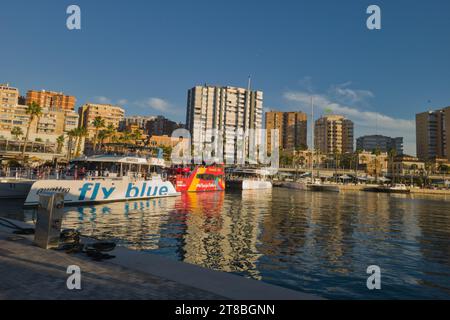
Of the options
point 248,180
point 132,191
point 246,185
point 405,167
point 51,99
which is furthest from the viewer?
point 51,99

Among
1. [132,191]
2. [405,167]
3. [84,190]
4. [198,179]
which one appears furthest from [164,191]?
[405,167]

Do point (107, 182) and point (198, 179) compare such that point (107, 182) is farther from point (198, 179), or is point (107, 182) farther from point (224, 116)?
point (224, 116)

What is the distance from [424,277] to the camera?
34.1ft

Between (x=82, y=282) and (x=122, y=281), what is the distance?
778 millimetres

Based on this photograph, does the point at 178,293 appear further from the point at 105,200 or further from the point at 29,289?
the point at 105,200

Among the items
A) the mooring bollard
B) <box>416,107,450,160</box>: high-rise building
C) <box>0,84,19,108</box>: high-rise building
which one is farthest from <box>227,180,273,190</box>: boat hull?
<box>416,107,450,160</box>: high-rise building

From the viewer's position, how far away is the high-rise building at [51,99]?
15325cm

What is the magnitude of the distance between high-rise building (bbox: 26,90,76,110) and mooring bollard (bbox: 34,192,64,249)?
163 metres

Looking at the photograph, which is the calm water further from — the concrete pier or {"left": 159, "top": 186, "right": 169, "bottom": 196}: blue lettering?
{"left": 159, "top": 186, "right": 169, "bottom": 196}: blue lettering

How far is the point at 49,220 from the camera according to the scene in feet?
29.1

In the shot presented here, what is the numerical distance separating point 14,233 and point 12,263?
168 inches

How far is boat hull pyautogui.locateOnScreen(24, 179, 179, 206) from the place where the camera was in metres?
25.3

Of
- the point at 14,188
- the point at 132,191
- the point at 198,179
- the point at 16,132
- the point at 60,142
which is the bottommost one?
the point at 132,191
